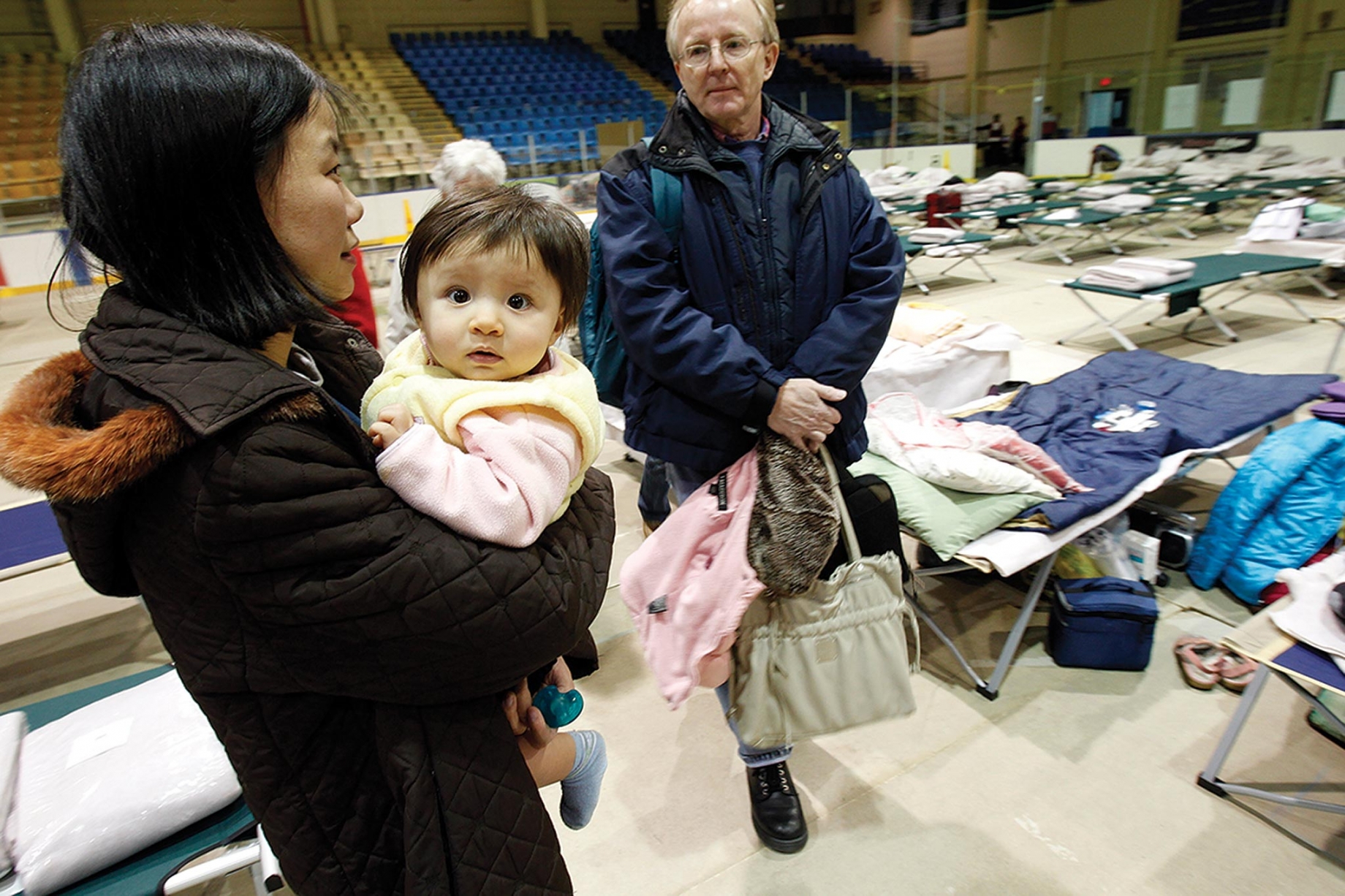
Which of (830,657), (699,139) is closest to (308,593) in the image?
(830,657)

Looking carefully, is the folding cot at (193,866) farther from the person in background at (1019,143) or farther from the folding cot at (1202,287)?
the person in background at (1019,143)

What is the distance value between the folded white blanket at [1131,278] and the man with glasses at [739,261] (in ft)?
13.4

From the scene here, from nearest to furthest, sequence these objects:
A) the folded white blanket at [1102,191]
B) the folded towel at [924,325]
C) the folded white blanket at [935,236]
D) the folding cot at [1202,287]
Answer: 1. the folded towel at [924,325]
2. the folding cot at [1202,287]
3. the folded white blanket at [935,236]
4. the folded white blanket at [1102,191]

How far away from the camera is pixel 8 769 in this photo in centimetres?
154

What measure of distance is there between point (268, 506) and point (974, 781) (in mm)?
2025

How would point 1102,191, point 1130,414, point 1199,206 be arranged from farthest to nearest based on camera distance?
point 1199,206, point 1102,191, point 1130,414

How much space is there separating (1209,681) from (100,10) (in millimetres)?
17840

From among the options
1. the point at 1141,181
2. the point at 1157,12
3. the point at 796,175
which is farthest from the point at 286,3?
the point at 796,175

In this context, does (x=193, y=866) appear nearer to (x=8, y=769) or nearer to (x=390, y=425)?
(x=8, y=769)

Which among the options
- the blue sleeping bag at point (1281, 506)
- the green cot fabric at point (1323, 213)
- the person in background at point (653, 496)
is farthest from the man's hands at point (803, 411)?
the green cot fabric at point (1323, 213)

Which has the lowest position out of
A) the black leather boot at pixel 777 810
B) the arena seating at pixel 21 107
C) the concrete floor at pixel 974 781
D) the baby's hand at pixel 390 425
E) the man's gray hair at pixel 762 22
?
the concrete floor at pixel 974 781

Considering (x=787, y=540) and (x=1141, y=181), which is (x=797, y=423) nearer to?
(x=787, y=540)

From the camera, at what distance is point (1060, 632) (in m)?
2.53

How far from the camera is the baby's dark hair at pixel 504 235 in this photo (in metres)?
1.01
